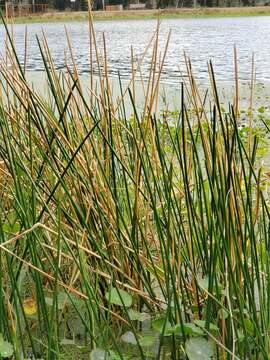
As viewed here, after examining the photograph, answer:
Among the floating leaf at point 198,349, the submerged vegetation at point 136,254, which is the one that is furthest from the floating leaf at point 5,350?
the floating leaf at point 198,349

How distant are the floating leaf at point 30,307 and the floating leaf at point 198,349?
0.29m

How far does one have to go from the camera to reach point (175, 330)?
2.57ft

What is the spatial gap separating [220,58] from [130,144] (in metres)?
6.86

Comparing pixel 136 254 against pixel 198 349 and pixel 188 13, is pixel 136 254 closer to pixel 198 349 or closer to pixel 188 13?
pixel 198 349

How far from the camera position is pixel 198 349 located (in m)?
0.76

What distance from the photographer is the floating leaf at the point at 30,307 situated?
0.96 metres

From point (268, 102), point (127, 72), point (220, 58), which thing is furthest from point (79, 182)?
point (220, 58)

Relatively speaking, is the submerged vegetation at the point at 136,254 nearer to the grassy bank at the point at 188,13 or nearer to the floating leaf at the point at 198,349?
the floating leaf at the point at 198,349

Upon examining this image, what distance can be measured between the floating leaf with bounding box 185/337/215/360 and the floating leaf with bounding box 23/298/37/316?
0.97 ft

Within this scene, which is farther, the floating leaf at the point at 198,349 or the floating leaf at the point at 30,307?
the floating leaf at the point at 30,307

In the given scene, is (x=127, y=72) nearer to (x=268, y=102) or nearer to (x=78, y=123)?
(x=268, y=102)

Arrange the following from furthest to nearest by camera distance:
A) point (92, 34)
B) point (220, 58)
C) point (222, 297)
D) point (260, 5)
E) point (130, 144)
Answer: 1. point (260, 5)
2. point (220, 58)
3. point (130, 144)
4. point (92, 34)
5. point (222, 297)

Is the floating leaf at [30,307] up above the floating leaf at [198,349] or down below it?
below

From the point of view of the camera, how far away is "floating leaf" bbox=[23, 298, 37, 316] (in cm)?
96
